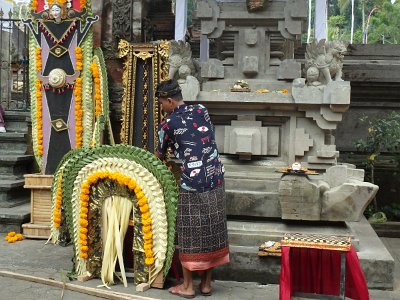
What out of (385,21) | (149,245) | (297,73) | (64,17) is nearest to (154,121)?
(64,17)

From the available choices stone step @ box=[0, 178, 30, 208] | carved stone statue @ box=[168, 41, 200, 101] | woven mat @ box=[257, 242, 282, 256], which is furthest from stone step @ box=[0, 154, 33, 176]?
woven mat @ box=[257, 242, 282, 256]

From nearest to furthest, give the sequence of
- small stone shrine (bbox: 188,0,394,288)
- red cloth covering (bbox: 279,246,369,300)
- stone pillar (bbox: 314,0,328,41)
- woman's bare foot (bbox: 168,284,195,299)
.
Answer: red cloth covering (bbox: 279,246,369,300) < woman's bare foot (bbox: 168,284,195,299) < small stone shrine (bbox: 188,0,394,288) < stone pillar (bbox: 314,0,328,41)

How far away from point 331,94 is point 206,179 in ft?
5.89

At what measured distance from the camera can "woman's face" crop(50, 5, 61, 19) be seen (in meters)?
6.84

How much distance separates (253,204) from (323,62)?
1696mm

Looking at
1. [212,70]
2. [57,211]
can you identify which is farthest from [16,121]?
[212,70]

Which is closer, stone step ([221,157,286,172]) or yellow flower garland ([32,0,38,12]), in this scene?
stone step ([221,157,286,172])

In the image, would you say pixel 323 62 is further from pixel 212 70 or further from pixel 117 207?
pixel 117 207

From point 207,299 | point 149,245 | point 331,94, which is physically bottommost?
point 207,299

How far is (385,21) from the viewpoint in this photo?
42625 millimetres

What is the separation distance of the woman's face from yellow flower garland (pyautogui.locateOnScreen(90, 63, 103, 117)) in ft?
2.68

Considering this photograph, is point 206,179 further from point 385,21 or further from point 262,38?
point 385,21

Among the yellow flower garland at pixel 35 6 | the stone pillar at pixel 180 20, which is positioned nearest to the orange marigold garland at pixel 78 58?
the yellow flower garland at pixel 35 6

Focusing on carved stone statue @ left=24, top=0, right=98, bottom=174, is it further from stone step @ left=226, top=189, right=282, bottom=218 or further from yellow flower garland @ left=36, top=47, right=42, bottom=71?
A: stone step @ left=226, top=189, right=282, bottom=218
